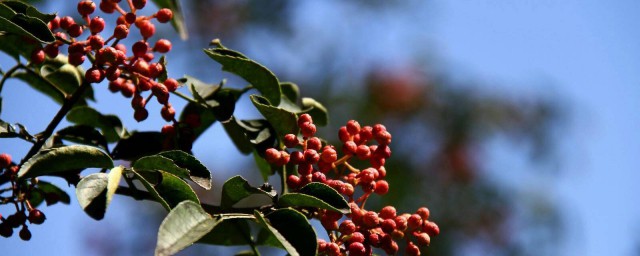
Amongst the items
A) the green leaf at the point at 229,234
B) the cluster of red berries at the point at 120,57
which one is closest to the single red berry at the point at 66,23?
the cluster of red berries at the point at 120,57

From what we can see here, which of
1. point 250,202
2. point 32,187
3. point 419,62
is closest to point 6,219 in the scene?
point 32,187

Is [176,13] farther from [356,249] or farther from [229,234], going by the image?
[356,249]

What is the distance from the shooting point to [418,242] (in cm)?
138

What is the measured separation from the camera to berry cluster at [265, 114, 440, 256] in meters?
1.18

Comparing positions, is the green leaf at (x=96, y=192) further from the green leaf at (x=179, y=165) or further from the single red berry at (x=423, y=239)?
the single red berry at (x=423, y=239)

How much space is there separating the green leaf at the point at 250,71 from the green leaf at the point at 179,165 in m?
0.21

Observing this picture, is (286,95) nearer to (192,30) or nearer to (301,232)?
(301,232)

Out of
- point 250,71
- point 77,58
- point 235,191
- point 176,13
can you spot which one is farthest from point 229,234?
point 176,13

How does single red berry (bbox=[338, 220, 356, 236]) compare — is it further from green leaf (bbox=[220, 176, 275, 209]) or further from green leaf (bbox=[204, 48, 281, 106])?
green leaf (bbox=[204, 48, 281, 106])

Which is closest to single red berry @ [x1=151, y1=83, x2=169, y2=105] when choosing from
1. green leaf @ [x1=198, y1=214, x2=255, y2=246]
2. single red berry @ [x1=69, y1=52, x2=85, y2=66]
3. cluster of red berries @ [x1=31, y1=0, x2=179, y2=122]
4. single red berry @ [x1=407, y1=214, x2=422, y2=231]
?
cluster of red berries @ [x1=31, y1=0, x2=179, y2=122]

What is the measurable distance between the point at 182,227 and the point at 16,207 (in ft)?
1.35

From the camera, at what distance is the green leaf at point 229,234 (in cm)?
131

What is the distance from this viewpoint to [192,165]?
1131 millimetres

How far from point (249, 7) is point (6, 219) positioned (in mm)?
5144
